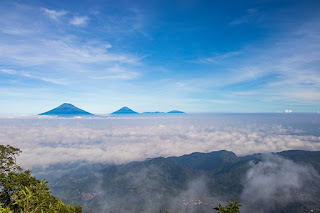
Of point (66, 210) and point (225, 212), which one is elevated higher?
point (66, 210)

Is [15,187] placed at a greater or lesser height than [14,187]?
lesser

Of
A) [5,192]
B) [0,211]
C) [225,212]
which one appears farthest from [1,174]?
[225,212]

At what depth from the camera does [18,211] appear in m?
30.3

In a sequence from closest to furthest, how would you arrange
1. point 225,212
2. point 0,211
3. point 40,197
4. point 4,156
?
point 0,211
point 40,197
point 4,156
point 225,212

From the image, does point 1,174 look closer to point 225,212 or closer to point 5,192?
point 5,192

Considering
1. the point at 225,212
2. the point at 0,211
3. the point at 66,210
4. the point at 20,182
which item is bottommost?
the point at 225,212

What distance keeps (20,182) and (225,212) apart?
47.5 m

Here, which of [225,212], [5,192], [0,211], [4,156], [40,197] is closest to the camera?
[0,211]

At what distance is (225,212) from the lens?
43719 mm

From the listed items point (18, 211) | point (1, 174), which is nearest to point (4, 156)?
point (1, 174)

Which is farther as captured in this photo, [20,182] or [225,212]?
[225,212]

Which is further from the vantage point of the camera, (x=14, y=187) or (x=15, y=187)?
(x=15, y=187)

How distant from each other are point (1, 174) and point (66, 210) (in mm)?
17122

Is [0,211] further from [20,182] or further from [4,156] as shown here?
[4,156]
